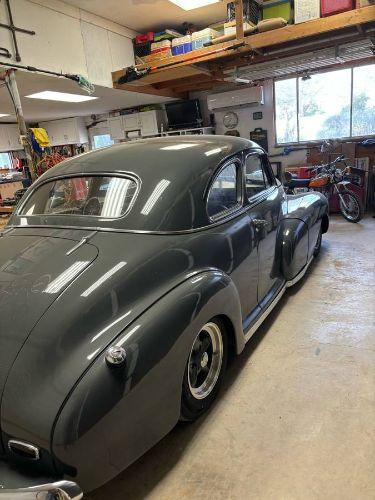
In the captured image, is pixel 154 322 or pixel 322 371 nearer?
pixel 154 322

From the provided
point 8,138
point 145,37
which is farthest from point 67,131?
point 145,37

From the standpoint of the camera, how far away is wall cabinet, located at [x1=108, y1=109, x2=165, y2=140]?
8.03 meters

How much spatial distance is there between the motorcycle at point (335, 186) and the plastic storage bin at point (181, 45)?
9.06 ft

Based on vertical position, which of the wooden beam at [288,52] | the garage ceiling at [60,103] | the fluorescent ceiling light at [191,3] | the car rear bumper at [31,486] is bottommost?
the car rear bumper at [31,486]

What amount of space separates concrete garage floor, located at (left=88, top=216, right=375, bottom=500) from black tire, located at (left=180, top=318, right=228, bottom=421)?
0.09 meters

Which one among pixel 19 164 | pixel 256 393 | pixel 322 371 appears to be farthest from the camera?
pixel 19 164

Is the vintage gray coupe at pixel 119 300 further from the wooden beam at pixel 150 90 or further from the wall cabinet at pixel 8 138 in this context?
the wall cabinet at pixel 8 138

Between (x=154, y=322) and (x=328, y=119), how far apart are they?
6.67 m

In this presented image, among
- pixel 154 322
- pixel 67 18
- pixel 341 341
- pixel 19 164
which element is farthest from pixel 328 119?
pixel 19 164

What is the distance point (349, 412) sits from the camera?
1832 mm

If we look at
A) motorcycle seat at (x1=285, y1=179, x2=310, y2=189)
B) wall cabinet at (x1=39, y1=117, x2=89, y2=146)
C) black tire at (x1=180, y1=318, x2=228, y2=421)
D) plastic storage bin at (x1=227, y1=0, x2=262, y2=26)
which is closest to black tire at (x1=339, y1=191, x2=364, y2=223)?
motorcycle seat at (x1=285, y1=179, x2=310, y2=189)

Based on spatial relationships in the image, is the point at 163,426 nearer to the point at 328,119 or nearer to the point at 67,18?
the point at 67,18

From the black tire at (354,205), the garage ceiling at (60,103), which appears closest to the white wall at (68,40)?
the garage ceiling at (60,103)

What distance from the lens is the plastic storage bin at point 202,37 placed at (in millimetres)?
5207
